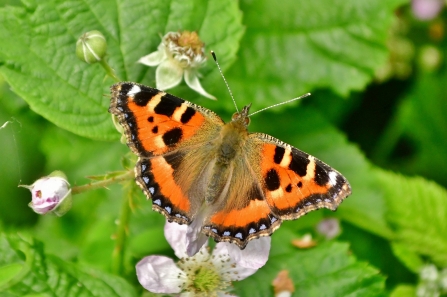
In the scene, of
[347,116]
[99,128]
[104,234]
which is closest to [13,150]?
[104,234]

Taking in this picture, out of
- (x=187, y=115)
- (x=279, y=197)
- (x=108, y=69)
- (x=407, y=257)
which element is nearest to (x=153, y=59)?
(x=108, y=69)

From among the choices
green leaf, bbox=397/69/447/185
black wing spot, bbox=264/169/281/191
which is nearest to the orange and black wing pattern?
black wing spot, bbox=264/169/281/191

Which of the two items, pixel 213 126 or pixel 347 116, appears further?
pixel 347 116

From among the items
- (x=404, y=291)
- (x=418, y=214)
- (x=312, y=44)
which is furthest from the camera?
(x=312, y=44)

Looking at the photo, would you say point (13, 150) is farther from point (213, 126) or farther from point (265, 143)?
point (265, 143)

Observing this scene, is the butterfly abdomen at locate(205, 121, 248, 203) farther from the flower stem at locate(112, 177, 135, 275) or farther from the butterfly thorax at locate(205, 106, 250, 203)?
the flower stem at locate(112, 177, 135, 275)

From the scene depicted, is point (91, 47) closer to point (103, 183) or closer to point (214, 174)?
point (103, 183)
